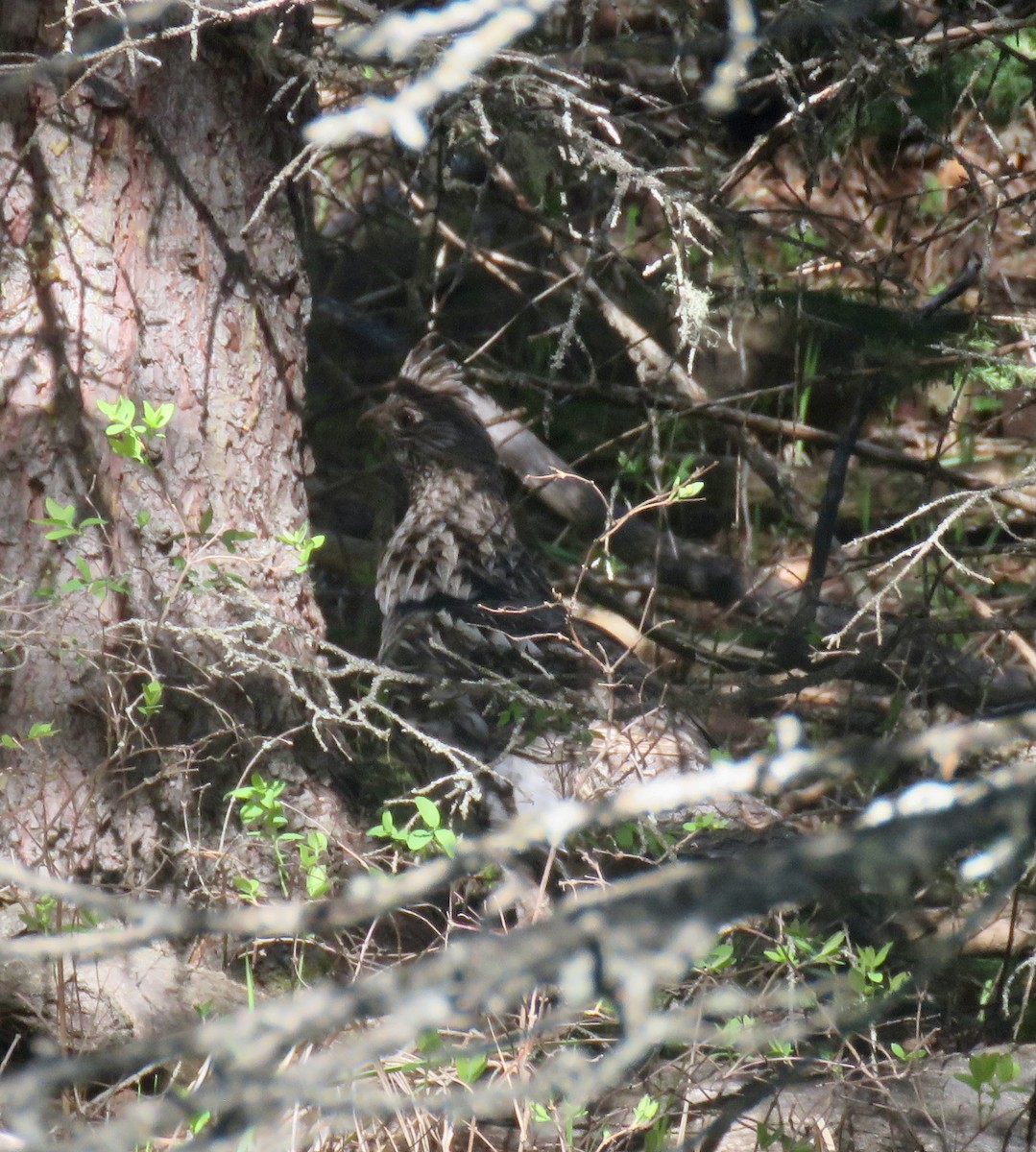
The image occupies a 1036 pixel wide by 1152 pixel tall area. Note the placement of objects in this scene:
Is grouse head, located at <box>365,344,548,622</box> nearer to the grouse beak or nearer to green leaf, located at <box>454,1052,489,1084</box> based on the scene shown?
the grouse beak

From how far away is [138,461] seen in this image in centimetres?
338

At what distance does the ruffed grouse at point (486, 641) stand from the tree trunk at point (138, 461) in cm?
75

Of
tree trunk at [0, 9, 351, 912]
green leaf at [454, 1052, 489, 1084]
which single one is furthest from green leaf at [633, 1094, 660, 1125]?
tree trunk at [0, 9, 351, 912]

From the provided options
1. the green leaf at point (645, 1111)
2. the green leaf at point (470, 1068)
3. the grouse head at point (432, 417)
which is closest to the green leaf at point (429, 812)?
the green leaf at point (470, 1068)

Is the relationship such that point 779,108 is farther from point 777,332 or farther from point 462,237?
point 462,237

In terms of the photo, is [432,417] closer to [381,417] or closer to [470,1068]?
[381,417]

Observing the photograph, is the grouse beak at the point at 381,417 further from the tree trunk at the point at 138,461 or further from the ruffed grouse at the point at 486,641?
the tree trunk at the point at 138,461

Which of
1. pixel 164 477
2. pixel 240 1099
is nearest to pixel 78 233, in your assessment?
pixel 164 477

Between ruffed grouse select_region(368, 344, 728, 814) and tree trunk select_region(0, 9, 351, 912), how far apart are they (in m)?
0.75

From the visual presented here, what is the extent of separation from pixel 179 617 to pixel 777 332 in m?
4.11

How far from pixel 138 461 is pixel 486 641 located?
1.85m

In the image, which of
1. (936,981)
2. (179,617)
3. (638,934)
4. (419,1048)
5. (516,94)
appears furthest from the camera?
(936,981)

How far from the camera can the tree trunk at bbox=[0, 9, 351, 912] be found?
3404 mm

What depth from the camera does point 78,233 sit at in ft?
11.3
